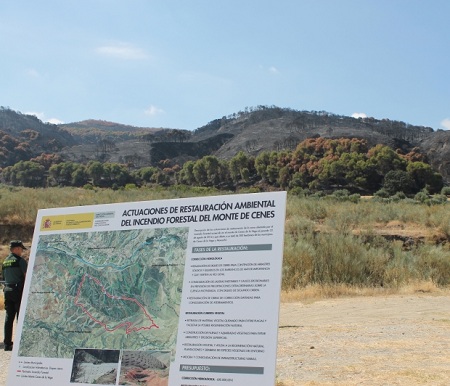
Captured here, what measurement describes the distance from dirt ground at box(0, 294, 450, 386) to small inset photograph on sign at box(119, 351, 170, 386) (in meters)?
2.16

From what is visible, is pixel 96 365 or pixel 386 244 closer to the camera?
pixel 96 365

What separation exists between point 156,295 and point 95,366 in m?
0.76

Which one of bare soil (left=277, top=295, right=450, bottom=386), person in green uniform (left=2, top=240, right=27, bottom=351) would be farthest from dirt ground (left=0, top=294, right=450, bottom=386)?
person in green uniform (left=2, top=240, right=27, bottom=351)

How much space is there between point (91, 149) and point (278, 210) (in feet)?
367

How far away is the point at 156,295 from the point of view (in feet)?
14.9

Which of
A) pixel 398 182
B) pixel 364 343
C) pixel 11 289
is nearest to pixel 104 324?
pixel 11 289

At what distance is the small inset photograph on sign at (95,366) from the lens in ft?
14.6

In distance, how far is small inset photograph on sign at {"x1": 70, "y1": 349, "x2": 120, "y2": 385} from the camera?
4.45m

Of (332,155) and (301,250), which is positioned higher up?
(332,155)

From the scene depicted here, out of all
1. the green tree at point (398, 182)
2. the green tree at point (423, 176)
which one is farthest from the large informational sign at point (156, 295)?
the green tree at point (423, 176)

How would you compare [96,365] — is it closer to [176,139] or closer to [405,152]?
[405,152]

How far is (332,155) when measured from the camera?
75.9 meters

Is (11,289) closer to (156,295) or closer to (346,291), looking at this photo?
(156,295)

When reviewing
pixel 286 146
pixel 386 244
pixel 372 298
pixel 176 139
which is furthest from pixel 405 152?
pixel 372 298
